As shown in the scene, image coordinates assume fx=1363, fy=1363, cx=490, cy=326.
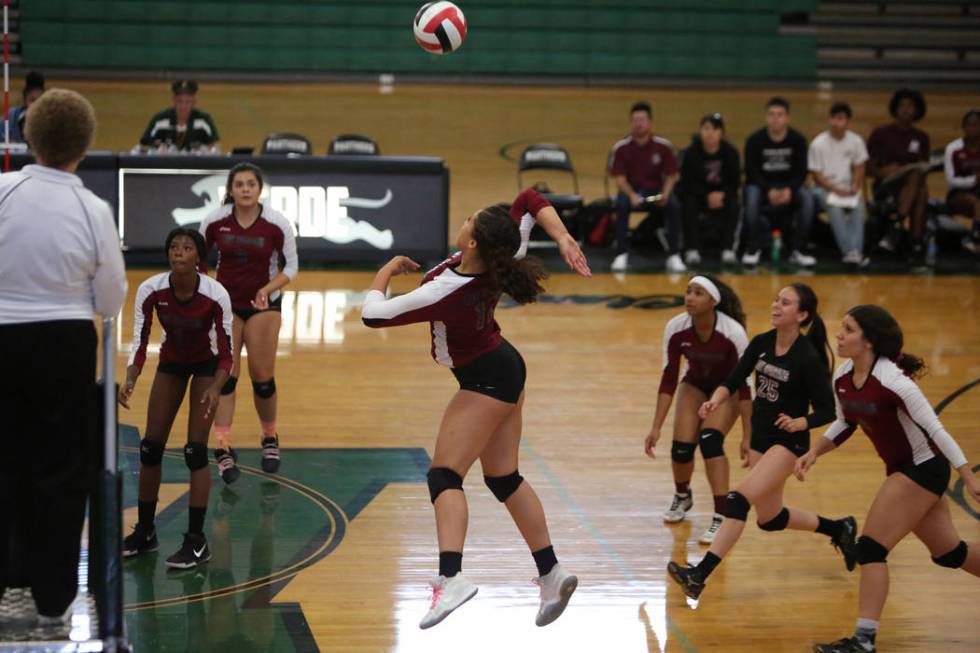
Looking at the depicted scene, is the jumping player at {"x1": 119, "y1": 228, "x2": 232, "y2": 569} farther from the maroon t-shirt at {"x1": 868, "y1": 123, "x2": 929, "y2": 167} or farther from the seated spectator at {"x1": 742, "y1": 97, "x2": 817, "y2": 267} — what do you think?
the maroon t-shirt at {"x1": 868, "y1": 123, "x2": 929, "y2": 167}

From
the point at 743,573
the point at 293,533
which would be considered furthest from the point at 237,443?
the point at 743,573

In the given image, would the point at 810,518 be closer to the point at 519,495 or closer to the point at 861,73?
the point at 519,495

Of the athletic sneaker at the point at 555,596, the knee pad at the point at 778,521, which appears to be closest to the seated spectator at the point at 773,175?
the knee pad at the point at 778,521

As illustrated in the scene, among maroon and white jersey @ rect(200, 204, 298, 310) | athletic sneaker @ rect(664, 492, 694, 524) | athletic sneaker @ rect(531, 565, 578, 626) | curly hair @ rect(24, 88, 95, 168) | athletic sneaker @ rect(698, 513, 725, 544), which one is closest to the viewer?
curly hair @ rect(24, 88, 95, 168)

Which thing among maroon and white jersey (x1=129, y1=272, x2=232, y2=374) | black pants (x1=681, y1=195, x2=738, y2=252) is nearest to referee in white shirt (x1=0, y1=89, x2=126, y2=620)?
maroon and white jersey (x1=129, y1=272, x2=232, y2=374)

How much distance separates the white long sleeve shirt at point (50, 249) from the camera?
4492 millimetres

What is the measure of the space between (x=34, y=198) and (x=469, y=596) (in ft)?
7.64

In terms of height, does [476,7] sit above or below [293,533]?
above

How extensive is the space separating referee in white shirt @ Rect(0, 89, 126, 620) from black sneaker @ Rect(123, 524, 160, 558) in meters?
2.63

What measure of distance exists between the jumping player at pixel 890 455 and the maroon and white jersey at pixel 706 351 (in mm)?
1412

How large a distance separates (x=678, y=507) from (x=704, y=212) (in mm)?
8307

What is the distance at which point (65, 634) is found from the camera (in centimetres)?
469

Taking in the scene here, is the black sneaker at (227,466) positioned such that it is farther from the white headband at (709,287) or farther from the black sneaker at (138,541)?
the white headband at (709,287)

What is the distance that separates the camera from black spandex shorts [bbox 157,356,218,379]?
7238 millimetres
